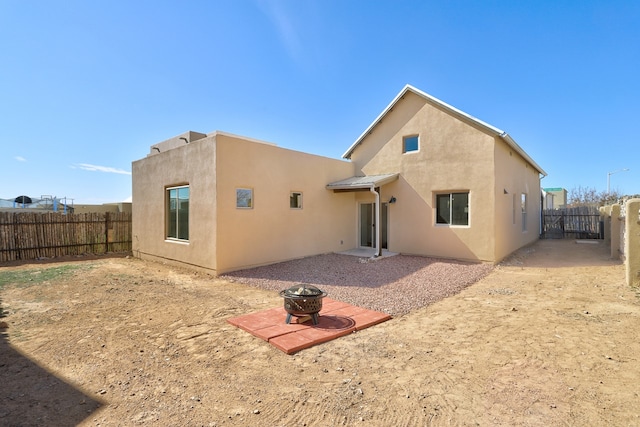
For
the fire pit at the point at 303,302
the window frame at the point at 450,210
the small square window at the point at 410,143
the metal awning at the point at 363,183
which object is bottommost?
the fire pit at the point at 303,302

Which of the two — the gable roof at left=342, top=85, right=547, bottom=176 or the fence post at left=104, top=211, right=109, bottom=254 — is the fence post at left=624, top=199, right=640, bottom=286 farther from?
the fence post at left=104, top=211, right=109, bottom=254

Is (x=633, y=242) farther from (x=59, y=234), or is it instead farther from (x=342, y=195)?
(x=59, y=234)

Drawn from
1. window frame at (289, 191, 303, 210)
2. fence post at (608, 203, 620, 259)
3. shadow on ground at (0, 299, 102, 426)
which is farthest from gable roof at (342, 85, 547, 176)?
shadow on ground at (0, 299, 102, 426)

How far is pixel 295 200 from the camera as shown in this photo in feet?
37.3

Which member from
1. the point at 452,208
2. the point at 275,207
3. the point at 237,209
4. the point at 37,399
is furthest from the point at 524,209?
the point at 37,399

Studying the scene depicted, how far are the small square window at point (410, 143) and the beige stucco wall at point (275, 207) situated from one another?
2757mm

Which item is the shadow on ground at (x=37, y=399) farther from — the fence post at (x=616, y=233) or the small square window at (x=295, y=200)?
the fence post at (x=616, y=233)

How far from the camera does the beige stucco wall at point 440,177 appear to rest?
1055 cm

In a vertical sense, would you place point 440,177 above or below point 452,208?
above

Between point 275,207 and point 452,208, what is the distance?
6671 millimetres

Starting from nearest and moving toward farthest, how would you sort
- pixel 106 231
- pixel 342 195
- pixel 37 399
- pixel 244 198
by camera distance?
pixel 37 399
pixel 244 198
pixel 342 195
pixel 106 231

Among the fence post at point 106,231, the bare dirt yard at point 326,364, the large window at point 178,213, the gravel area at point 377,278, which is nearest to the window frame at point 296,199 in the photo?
the gravel area at point 377,278

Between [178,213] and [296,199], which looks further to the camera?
[296,199]

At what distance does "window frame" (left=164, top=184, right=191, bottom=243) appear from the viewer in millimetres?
10434
